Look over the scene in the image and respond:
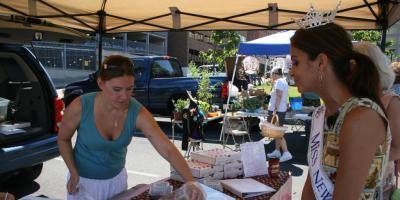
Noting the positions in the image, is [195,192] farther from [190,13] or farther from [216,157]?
[190,13]

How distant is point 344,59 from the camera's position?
1385 mm

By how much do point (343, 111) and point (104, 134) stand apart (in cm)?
138

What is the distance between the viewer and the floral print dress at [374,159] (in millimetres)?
1330

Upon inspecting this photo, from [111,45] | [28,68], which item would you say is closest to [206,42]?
[111,45]

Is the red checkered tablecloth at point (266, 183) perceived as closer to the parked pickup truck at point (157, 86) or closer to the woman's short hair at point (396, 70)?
the woman's short hair at point (396, 70)

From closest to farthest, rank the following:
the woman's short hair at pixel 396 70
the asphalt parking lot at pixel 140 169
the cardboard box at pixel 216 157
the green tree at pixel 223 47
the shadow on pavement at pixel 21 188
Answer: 1. the cardboard box at pixel 216 157
2. the woman's short hair at pixel 396 70
3. the shadow on pavement at pixel 21 188
4. the asphalt parking lot at pixel 140 169
5. the green tree at pixel 223 47

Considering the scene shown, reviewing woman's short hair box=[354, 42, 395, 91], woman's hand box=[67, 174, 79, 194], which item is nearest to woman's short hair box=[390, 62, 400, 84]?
woman's short hair box=[354, 42, 395, 91]

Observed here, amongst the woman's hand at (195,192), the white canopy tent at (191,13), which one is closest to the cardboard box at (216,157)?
the woman's hand at (195,192)

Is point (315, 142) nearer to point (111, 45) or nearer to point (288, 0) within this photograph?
point (288, 0)

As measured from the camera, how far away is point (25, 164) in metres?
4.13

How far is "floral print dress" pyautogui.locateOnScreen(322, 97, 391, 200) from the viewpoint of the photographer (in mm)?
1330

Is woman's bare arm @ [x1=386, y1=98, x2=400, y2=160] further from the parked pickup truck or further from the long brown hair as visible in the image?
the parked pickup truck

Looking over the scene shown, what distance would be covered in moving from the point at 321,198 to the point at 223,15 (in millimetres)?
3185

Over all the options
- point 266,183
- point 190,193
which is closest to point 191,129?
point 266,183
